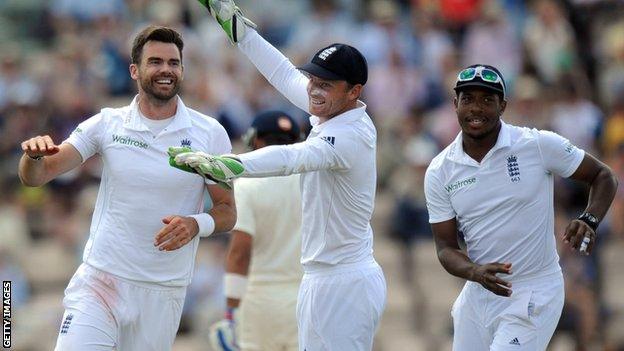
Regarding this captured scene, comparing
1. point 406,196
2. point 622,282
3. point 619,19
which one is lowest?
point 622,282

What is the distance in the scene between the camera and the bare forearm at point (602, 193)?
829 cm

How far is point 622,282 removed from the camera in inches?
591

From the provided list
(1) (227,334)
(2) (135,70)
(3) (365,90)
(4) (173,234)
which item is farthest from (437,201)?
(3) (365,90)

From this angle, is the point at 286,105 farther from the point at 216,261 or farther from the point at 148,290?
the point at 148,290

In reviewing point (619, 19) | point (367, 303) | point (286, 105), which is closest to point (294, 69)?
point (367, 303)

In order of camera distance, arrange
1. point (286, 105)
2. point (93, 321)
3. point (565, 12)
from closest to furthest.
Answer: point (93, 321) < point (286, 105) < point (565, 12)

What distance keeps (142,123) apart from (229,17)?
893mm

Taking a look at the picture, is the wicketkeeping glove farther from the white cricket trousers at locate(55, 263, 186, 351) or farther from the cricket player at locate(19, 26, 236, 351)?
the white cricket trousers at locate(55, 263, 186, 351)

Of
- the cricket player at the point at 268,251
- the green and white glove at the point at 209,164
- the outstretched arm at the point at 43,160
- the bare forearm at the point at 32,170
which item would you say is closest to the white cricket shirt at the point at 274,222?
the cricket player at the point at 268,251

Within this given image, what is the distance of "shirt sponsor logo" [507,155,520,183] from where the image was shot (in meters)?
8.35

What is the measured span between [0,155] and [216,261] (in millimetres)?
3102

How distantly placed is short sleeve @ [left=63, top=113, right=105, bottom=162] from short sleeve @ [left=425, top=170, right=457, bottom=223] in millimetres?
1990

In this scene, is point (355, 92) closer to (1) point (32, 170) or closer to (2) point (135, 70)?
(2) point (135, 70)

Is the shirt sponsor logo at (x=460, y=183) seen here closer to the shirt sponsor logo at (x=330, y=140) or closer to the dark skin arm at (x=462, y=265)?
the dark skin arm at (x=462, y=265)
